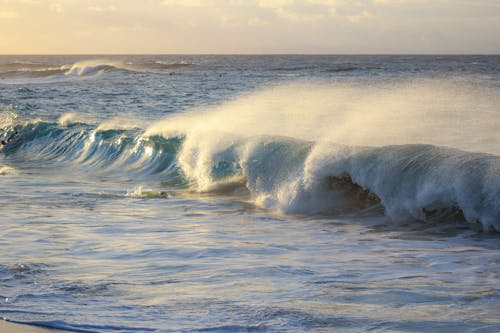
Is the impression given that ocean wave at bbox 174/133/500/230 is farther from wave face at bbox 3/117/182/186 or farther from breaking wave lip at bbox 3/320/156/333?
breaking wave lip at bbox 3/320/156/333

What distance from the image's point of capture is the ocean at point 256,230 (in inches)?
200

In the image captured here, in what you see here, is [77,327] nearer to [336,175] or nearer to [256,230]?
[256,230]

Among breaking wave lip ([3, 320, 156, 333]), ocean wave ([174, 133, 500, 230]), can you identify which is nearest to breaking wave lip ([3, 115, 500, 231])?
ocean wave ([174, 133, 500, 230])

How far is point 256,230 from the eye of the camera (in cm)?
816

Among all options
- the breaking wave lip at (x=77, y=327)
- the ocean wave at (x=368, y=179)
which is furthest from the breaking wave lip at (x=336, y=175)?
the breaking wave lip at (x=77, y=327)

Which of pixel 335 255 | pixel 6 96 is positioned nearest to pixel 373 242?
pixel 335 255

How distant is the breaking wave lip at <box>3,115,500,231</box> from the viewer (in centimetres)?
848

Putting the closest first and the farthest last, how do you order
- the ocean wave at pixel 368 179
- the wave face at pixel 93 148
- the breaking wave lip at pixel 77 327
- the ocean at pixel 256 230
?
the breaking wave lip at pixel 77 327 < the ocean at pixel 256 230 < the ocean wave at pixel 368 179 < the wave face at pixel 93 148

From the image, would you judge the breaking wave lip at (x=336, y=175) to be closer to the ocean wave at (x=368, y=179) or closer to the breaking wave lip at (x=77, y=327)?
the ocean wave at (x=368, y=179)

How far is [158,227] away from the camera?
8297mm

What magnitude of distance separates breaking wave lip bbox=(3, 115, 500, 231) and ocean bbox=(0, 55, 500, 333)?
27 millimetres

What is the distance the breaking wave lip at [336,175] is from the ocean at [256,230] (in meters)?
0.03

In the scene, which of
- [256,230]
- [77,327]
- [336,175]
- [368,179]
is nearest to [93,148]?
[336,175]

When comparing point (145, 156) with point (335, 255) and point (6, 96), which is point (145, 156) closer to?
point (335, 255)
